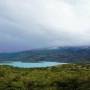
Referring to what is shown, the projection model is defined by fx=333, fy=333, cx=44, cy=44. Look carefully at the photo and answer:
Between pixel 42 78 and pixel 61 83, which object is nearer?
pixel 61 83

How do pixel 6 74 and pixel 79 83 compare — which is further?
pixel 6 74

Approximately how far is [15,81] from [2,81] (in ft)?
15.9

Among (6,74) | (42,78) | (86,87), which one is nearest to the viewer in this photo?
(86,87)

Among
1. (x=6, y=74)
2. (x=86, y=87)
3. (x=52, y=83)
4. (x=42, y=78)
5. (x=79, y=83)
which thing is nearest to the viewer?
(x=86, y=87)

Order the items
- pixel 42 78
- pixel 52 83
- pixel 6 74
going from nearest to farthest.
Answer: pixel 52 83
pixel 42 78
pixel 6 74

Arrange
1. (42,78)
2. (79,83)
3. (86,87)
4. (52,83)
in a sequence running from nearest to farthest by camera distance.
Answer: (86,87) → (79,83) → (52,83) → (42,78)

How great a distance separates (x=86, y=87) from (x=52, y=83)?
19.6m

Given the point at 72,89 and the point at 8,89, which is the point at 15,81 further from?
the point at 72,89

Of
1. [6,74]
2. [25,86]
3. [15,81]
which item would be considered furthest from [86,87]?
[6,74]

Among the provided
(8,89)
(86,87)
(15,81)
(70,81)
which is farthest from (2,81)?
(86,87)

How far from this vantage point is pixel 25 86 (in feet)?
384

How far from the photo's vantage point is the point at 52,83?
4843 inches

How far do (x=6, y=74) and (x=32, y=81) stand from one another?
24.5 meters

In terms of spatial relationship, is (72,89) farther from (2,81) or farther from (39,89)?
(2,81)
